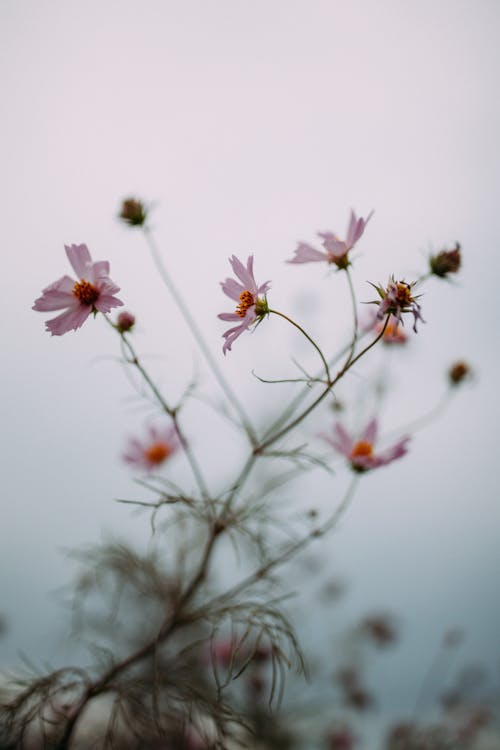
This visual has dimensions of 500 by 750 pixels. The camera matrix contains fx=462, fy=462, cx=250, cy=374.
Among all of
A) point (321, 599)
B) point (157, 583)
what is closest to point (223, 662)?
point (321, 599)

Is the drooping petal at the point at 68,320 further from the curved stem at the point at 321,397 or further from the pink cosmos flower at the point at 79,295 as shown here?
the curved stem at the point at 321,397

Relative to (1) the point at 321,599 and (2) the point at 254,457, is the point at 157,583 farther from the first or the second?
(1) the point at 321,599

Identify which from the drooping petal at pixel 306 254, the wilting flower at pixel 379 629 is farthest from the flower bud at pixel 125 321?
the wilting flower at pixel 379 629

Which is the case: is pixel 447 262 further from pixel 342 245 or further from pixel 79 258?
pixel 79 258

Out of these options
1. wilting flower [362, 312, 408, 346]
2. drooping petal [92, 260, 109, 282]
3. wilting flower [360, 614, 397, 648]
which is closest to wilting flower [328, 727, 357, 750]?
wilting flower [360, 614, 397, 648]

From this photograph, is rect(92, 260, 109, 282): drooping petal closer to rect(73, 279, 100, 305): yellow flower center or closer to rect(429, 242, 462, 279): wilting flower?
rect(73, 279, 100, 305): yellow flower center
